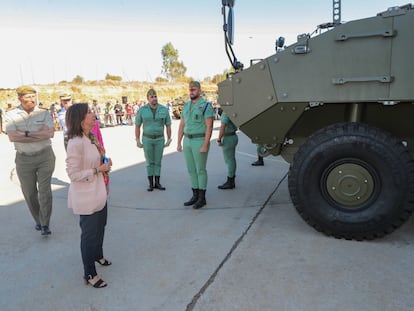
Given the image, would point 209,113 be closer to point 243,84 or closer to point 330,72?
point 243,84

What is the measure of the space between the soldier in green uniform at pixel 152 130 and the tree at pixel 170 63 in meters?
62.3

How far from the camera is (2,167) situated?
770 centimetres

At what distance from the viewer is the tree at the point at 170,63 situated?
218 feet

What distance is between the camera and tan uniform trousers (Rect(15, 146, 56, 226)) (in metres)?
3.65

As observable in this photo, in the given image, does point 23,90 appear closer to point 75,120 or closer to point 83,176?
point 75,120

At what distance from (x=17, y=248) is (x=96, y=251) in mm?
1109

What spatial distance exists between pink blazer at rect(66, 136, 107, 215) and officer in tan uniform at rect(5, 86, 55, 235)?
4.02 ft

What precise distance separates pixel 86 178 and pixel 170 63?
220 ft

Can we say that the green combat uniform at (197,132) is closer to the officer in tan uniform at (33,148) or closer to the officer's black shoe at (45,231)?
the officer in tan uniform at (33,148)

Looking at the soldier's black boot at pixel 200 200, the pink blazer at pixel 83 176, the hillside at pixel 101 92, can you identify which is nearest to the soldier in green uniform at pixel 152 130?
the soldier's black boot at pixel 200 200

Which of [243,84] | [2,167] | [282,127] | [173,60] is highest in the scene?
[173,60]

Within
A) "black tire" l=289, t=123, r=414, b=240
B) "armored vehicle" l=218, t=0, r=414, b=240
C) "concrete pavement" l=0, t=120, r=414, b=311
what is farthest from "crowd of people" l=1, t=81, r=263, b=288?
Result: "black tire" l=289, t=123, r=414, b=240

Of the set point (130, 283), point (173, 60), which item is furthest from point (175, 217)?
point (173, 60)

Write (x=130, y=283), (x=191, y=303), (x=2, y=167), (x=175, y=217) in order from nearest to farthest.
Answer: (x=191, y=303) → (x=130, y=283) → (x=175, y=217) → (x=2, y=167)
